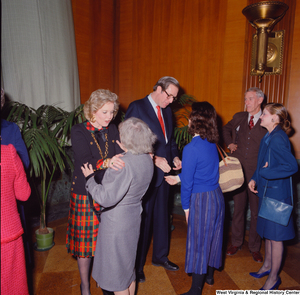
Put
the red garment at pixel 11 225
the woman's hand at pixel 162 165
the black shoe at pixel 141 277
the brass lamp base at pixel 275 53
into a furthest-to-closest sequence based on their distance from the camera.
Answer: the brass lamp base at pixel 275 53 < the black shoe at pixel 141 277 < the woman's hand at pixel 162 165 < the red garment at pixel 11 225

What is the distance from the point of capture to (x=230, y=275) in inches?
97.5

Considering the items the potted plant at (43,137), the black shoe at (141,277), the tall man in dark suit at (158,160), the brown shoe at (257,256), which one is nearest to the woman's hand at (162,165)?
the tall man in dark suit at (158,160)

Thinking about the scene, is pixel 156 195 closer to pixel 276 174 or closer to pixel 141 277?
pixel 141 277

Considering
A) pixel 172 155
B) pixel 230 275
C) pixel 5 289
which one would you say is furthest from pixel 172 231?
pixel 5 289

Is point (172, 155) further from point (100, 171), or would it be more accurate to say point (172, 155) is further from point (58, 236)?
point (58, 236)

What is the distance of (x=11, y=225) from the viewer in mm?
1293

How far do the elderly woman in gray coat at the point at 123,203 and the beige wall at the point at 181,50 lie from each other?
2.49 m

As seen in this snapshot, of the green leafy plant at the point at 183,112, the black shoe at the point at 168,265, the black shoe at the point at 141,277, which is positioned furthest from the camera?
the green leafy plant at the point at 183,112

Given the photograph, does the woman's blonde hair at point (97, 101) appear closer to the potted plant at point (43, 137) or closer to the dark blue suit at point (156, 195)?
the dark blue suit at point (156, 195)

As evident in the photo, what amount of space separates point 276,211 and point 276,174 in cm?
30

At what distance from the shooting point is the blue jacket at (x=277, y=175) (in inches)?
79.7

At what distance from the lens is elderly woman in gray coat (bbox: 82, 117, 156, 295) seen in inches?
56.7

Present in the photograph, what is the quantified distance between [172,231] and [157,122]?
1.79 m

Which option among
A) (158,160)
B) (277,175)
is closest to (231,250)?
(277,175)
